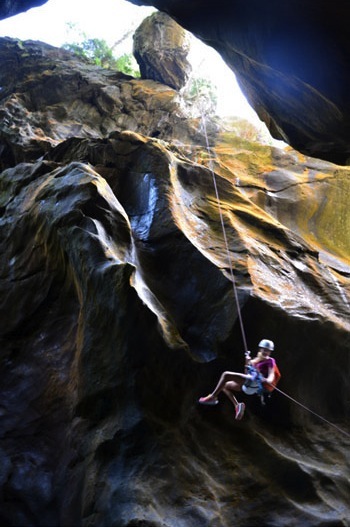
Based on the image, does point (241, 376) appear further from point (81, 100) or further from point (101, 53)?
point (101, 53)

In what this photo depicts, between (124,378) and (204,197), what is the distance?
5.79 meters

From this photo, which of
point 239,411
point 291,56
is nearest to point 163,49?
point 291,56

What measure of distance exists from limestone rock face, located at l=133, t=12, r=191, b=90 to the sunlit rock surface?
11.8 metres

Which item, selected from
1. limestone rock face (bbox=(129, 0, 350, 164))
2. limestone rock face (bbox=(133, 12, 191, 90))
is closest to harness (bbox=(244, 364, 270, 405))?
limestone rock face (bbox=(129, 0, 350, 164))

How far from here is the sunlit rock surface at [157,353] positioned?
6.48m

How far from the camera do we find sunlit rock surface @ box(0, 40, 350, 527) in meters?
6.48

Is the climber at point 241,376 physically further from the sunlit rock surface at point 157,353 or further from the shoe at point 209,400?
the sunlit rock surface at point 157,353

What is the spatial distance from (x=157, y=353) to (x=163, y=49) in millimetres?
18850

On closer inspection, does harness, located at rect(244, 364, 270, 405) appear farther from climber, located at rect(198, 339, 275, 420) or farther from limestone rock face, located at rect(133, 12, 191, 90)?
limestone rock face, located at rect(133, 12, 191, 90)

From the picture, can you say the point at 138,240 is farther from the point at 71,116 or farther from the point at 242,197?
the point at 71,116

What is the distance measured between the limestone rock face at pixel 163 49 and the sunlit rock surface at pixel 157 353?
38.7ft

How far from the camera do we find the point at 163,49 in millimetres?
21391

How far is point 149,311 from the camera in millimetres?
7301

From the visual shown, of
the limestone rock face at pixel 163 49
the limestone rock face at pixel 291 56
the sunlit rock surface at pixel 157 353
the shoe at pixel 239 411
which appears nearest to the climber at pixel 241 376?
the shoe at pixel 239 411
